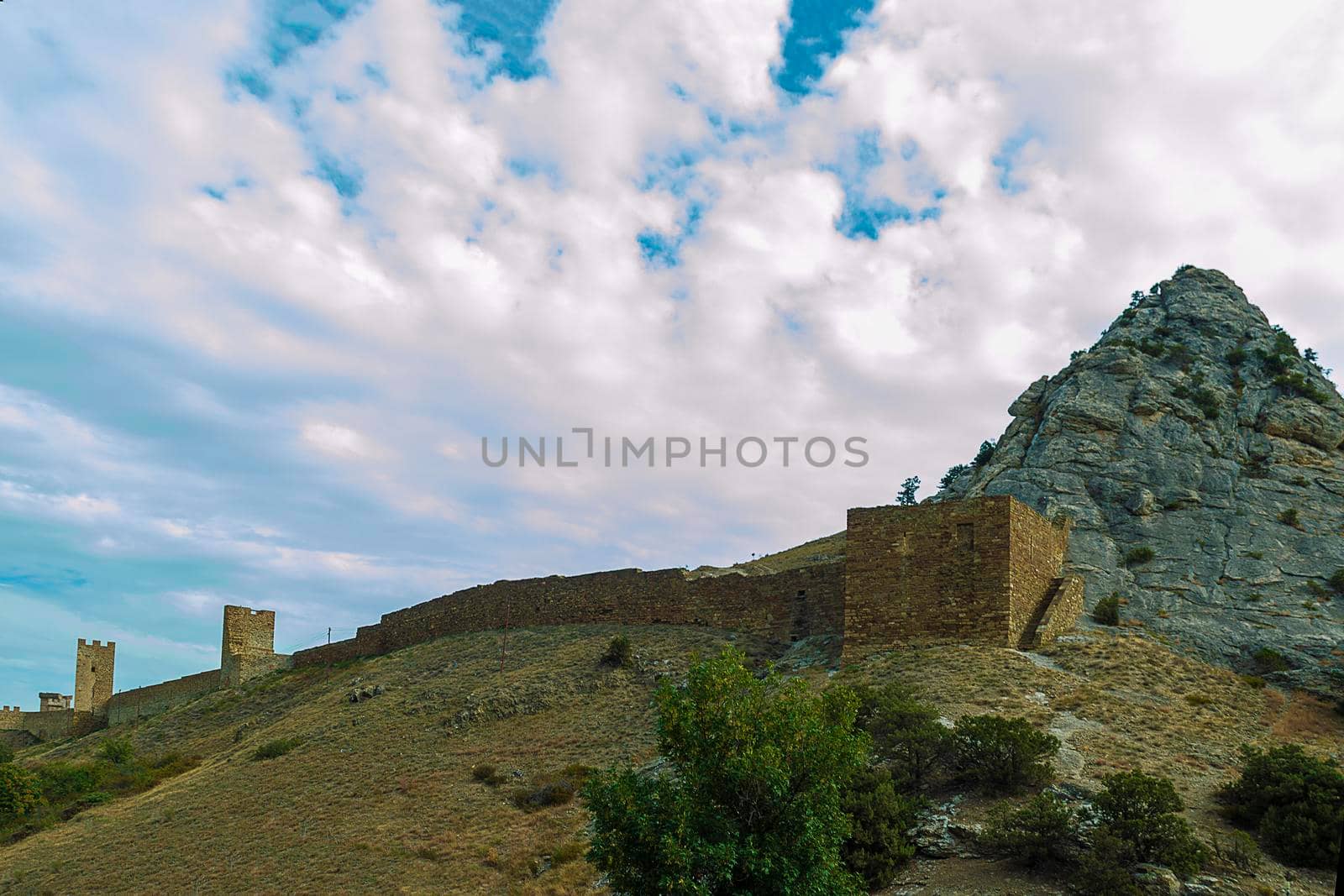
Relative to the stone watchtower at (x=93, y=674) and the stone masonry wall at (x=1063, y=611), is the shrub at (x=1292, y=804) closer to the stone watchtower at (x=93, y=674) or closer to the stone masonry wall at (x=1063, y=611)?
the stone masonry wall at (x=1063, y=611)

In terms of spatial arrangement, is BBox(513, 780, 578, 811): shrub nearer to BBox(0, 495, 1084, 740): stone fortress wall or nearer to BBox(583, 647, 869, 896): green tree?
BBox(0, 495, 1084, 740): stone fortress wall

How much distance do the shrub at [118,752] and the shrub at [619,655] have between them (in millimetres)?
22073

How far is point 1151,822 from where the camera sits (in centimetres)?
1482

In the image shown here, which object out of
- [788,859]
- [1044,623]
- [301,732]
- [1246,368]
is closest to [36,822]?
[301,732]

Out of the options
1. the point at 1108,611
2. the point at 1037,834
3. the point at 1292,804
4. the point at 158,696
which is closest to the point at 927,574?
the point at 1108,611

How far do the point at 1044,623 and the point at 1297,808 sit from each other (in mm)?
11111

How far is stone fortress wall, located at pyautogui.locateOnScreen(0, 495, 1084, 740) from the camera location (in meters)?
26.7

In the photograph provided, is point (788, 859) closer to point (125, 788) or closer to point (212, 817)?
point (212, 817)

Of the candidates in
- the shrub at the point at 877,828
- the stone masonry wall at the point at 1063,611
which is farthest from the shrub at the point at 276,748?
the stone masonry wall at the point at 1063,611

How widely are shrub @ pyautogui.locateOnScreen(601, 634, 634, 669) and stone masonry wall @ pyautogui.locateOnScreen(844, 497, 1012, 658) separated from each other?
339 inches

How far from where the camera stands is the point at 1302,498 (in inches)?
1302

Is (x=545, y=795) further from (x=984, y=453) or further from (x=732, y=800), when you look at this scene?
(x=984, y=453)

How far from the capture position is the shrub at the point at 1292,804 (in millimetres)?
14859

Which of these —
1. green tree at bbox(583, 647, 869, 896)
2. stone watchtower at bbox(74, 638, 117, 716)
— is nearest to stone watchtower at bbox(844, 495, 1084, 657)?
green tree at bbox(583, 647, 869, 896)
